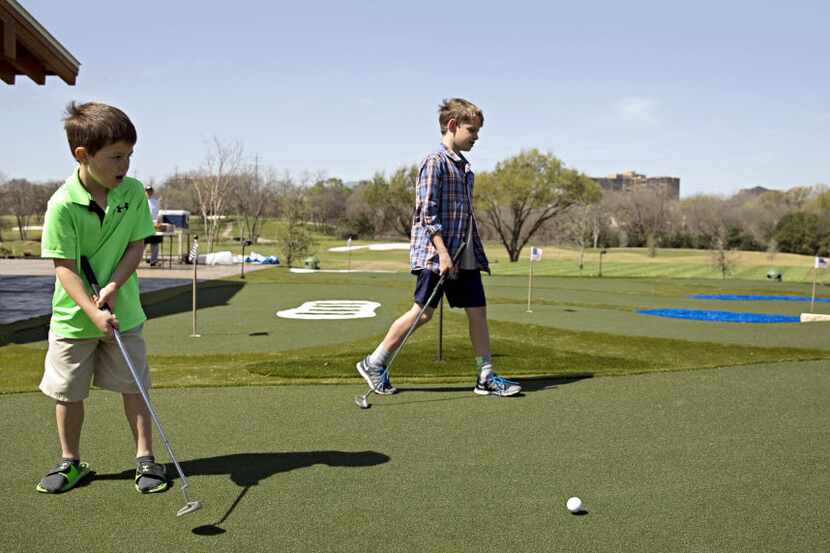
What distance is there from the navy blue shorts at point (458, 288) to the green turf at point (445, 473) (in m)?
0.65

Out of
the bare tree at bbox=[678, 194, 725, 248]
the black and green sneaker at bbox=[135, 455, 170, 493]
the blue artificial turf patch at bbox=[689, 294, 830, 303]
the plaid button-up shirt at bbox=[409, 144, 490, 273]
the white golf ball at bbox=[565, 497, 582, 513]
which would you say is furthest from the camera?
the bare tree at bbox=[678, 194, 725, 248]

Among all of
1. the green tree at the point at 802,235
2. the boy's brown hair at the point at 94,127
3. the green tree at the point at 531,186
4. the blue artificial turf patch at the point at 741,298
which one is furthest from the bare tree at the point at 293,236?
the green tree at the point at 802,235

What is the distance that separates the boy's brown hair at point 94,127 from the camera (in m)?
3.23

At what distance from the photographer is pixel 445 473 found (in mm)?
3650

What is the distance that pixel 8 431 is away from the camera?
4324 millimetres

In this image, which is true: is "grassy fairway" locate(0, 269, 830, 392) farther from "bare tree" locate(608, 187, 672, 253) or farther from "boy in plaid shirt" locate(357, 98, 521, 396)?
"bare tree" locate(608, 187, 672, 253)

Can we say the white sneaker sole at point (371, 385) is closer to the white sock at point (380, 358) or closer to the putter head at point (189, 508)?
the white sock at point (380, 358)

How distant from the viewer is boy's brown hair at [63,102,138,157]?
10.6ft

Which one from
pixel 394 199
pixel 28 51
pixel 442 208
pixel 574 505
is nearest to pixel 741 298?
pixel 442 208

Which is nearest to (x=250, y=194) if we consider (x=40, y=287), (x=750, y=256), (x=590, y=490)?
(x=750, y=256)

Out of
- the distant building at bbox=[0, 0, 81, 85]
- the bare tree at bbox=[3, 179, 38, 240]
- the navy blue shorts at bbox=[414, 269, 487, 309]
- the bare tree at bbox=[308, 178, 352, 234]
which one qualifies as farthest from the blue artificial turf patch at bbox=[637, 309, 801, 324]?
the bare tree at bbox=[308, 178, 352, 234]

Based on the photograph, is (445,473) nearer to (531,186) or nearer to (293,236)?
(293,236)

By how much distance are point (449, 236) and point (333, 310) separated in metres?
7.51

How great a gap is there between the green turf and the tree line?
26509mm
